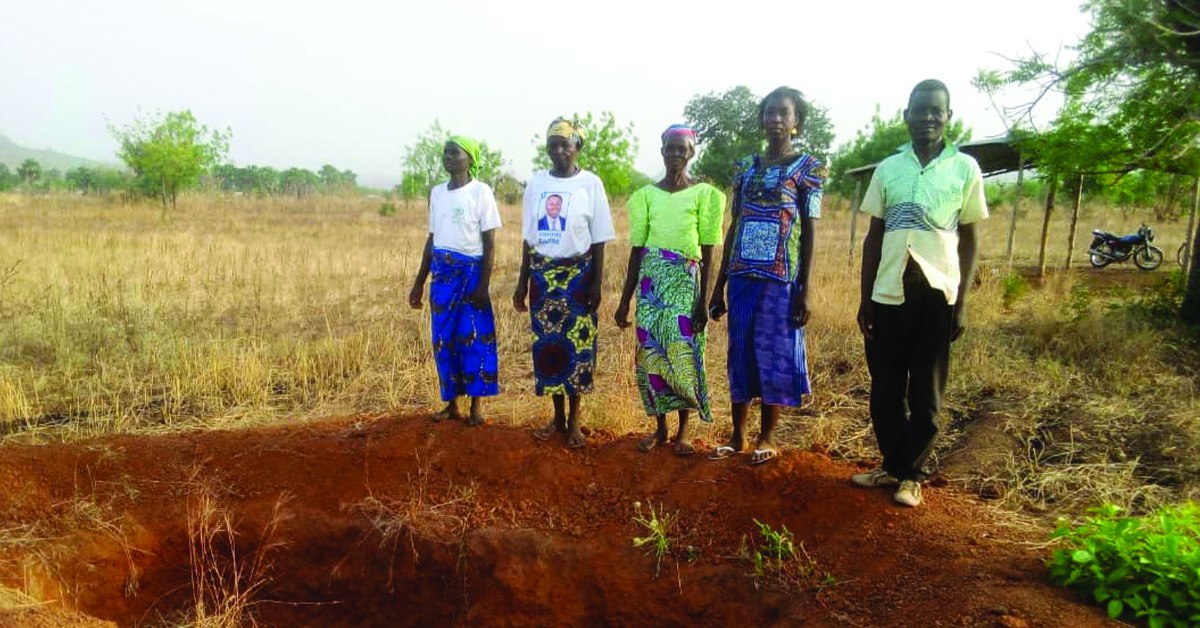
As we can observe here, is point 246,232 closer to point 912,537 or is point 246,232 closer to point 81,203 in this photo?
point 81,203

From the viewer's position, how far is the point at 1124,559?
2113 mm

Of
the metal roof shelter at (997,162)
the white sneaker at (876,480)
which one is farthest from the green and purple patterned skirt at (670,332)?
the metal roof shelter at (997,162)

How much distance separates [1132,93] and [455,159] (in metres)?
6.38

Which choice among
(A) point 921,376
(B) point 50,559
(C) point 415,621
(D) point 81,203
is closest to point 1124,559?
(A) point 921,376

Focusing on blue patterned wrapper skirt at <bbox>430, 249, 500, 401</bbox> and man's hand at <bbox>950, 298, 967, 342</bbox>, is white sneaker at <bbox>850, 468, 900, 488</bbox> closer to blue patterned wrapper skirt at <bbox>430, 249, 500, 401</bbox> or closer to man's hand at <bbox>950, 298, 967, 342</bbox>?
man's hand at <bbox>950, 298, 967, 342</bbox>

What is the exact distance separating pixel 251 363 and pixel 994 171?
12933mm

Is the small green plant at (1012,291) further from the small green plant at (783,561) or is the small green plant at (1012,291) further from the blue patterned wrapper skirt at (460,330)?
the blue patterned wrapper skirt at (460,330)

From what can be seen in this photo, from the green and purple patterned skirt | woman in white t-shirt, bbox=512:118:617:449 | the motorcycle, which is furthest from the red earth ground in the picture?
the motorcycle

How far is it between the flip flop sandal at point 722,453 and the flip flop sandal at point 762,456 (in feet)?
0.36

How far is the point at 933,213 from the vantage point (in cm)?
266

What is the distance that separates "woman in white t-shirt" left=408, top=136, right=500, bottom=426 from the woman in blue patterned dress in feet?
4.36

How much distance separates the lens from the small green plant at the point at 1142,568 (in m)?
1.99

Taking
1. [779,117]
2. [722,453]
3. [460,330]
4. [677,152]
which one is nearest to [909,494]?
[722,453]

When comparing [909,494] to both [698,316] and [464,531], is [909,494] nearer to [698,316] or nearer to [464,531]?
[698,316]
